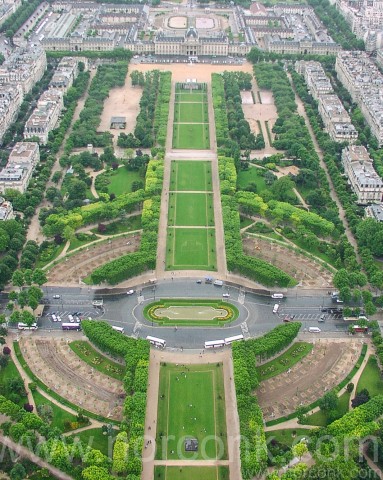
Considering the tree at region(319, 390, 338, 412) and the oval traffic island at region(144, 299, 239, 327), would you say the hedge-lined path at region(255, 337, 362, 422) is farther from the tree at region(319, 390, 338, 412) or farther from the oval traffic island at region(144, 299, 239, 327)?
the oval traffic island at region(144, 299, 239, 327)

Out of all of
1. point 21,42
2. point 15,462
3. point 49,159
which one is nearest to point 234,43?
point 21,42

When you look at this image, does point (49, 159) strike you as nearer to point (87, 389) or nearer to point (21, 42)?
point (87, 389)

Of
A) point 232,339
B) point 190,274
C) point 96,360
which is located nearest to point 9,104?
point 190,274

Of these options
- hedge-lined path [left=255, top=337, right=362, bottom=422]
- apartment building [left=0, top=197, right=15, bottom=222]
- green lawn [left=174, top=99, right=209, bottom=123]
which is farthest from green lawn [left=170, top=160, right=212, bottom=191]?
hedge-lined path [left=255, top=337, right=362, bottom=422]

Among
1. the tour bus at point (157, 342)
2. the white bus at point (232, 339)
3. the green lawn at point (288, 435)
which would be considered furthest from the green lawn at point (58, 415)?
the green lawn at point (288, 435)

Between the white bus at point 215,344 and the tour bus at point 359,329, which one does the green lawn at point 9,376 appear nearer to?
the white bus at point 215,344
